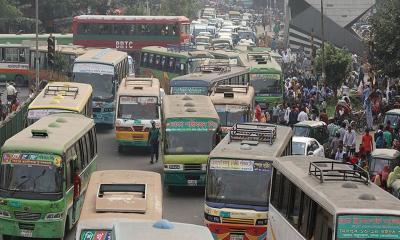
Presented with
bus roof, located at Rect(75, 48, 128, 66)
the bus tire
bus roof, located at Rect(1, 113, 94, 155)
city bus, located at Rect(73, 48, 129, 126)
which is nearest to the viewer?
bus roof, located at Rect(1, 113, 94, 155)

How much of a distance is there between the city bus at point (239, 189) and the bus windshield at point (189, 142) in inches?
175

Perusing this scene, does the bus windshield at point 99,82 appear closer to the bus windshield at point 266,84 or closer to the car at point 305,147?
the bus windshield at point 266,84

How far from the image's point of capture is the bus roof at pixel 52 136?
22328 mm

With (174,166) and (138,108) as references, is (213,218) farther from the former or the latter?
(138,108)

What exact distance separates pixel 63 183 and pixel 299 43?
6019 cm

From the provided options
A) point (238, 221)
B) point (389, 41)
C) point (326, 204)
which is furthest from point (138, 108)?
point (326, 204)

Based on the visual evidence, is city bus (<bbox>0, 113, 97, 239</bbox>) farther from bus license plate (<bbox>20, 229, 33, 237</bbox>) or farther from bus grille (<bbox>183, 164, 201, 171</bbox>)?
bus grille (<bbox>183, 164, 201, 171</bbox>)

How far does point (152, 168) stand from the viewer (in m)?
32.8

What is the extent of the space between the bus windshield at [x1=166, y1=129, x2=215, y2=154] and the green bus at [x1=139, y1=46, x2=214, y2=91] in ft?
76.9

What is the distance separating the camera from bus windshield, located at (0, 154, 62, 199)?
72.6ft

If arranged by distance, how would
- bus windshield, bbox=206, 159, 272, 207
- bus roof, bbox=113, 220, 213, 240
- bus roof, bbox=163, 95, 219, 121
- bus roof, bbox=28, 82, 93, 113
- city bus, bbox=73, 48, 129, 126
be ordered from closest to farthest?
bus roof, bbox=113, 220, 213, 240
bus windshield, bbox=206, 159, 272, 207
bus roof, bbox=163, 95, 219, 121
bus roof, bbox=28, 82, 93, 113
city bus, bbox=73, 48, 129, 126

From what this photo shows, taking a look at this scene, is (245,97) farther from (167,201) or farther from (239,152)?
(239,152)

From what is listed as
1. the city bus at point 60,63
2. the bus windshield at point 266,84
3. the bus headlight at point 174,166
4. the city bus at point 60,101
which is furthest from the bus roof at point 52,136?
the city bus at point 60,63

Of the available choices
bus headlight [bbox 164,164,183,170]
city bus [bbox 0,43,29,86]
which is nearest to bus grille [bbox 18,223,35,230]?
bus headlight [bbox 164,164,183,170]
